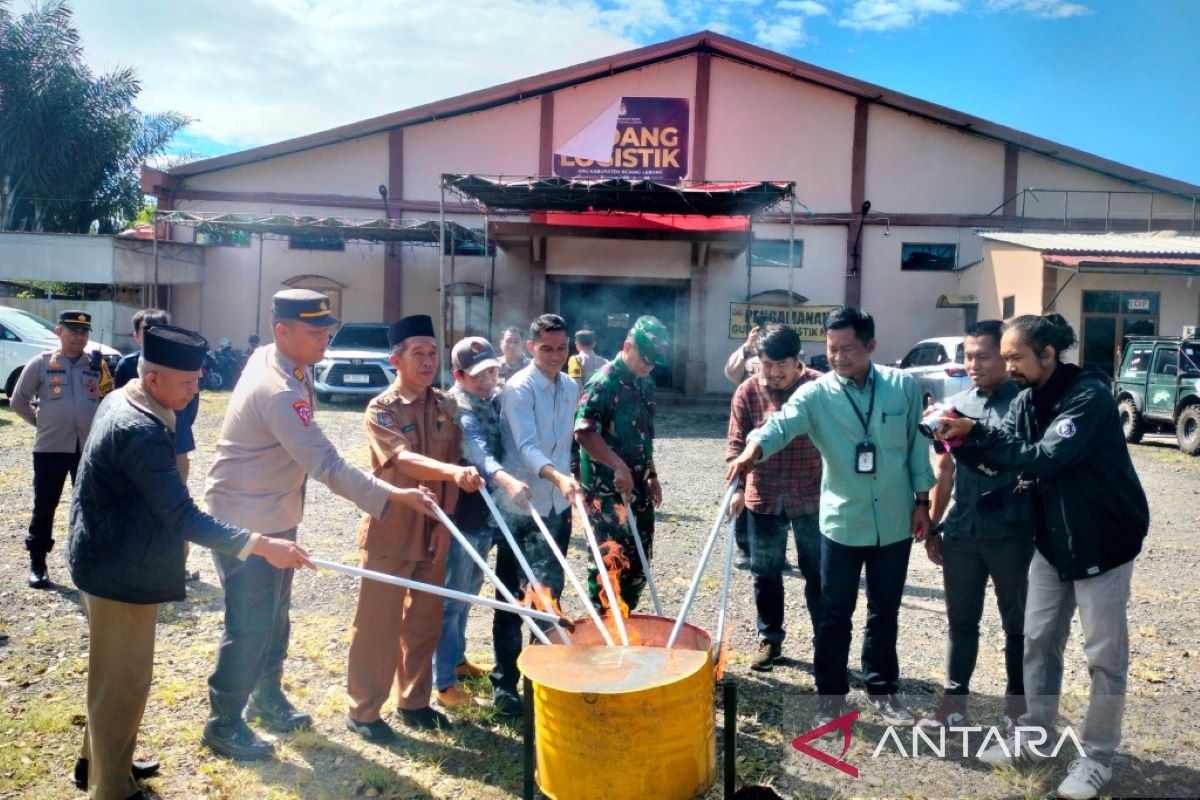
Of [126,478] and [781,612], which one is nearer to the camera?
[126,478]

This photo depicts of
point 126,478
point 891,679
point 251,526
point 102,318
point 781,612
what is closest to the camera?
point 126,478

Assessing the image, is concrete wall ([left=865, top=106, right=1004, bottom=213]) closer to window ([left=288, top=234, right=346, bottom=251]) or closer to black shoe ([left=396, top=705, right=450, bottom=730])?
window ([left=288, top=234, right=346, bottom=251])

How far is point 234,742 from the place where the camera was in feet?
12.1

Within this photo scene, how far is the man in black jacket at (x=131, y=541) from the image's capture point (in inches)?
121

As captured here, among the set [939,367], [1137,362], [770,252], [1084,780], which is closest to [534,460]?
[1084,780]

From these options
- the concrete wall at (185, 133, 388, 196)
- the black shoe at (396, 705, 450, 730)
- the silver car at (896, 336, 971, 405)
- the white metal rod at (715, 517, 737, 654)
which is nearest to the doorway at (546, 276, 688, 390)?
the silver car at (896, 336, 971, 405)

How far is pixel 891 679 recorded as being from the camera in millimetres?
4000

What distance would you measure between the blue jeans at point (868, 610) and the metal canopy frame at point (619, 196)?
10.9 metres

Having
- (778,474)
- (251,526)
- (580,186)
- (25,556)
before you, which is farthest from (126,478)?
(580,186)

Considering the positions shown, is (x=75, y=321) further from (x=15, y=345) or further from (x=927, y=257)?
(x=927, y=257)

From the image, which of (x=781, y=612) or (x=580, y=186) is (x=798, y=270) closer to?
(x=580, y=186)

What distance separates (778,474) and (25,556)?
583cm

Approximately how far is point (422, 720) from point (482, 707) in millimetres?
322

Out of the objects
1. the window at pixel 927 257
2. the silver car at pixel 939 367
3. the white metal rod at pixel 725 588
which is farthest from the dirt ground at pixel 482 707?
the window at pixel 927 257
